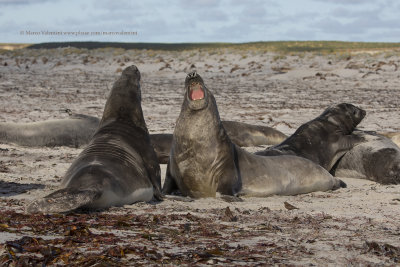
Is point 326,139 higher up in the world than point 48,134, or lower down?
higher up

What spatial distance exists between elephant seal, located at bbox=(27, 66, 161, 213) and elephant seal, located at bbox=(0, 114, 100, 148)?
3073 millimetres

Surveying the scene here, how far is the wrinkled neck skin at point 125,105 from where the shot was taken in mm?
7017

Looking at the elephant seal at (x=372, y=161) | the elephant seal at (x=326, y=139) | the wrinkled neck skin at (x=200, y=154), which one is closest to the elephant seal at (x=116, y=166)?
the wrinkled neck skin at (x=200, y=154)

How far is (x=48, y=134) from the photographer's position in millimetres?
10320

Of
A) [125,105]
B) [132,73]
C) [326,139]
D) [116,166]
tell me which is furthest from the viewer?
[326,139]

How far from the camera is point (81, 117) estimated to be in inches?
431

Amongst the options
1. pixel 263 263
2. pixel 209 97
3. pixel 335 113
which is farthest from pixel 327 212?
pixel 335 113

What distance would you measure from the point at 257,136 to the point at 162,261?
283 inches

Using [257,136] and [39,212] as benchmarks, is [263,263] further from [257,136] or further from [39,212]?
[257,136]

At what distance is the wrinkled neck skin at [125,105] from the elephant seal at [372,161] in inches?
118

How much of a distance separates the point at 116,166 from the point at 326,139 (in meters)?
3.79

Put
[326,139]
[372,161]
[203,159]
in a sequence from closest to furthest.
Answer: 1. [203,159]
2. [372,161]
3. [326,139]

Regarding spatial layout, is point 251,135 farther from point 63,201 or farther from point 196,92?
point 63,201

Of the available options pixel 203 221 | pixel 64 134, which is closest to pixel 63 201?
pixel 203 221
